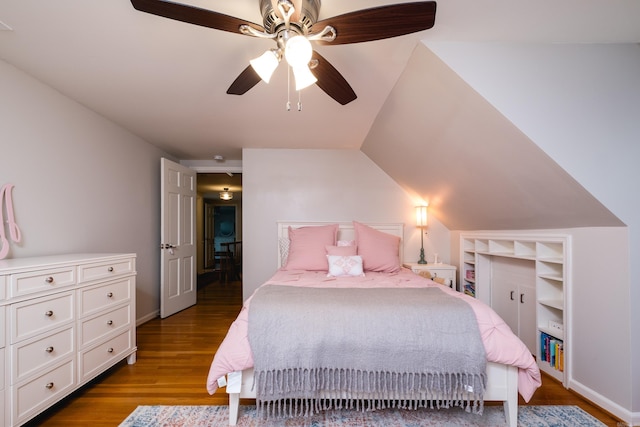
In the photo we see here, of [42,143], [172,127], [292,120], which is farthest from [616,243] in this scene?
[42,143]

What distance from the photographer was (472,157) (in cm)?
230

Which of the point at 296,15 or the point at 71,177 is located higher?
the point at 296,15

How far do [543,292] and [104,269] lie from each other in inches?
129

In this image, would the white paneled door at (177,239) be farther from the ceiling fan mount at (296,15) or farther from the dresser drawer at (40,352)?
the ceiling fan mount at (296,15)

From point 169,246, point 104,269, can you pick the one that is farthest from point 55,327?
point 169,246

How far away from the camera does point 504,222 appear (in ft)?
8.84

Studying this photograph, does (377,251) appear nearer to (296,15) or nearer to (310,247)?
(310,247)

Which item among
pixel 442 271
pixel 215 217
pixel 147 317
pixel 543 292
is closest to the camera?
pixel 543 292

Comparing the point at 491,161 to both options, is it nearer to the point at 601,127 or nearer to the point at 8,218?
the point at 601,127

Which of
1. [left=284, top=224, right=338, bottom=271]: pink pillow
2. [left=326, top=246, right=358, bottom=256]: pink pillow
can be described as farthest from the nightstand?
[left=284, top=224, right=338, bottom=271]: pink pillow

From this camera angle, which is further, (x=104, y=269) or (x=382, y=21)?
(x=104, y=269)

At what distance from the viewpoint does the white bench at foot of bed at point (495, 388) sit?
1.67 meters

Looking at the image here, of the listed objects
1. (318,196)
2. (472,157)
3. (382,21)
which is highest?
(382,21)

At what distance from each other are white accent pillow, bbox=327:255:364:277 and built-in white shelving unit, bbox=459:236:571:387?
1.33 metres
